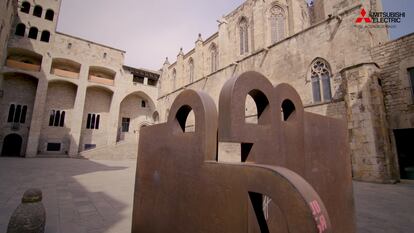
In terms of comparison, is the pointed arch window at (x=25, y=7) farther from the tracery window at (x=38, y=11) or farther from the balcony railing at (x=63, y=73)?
the balcony railing at (x=63, y=73)

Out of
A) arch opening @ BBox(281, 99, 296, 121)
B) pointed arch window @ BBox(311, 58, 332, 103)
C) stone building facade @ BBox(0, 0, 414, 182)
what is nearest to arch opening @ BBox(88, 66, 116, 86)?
stone building facade @ BBox(0, 0, 414, 182)

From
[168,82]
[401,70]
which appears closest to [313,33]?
[401,70]

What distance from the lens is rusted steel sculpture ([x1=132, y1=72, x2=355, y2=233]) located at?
0.98 meters

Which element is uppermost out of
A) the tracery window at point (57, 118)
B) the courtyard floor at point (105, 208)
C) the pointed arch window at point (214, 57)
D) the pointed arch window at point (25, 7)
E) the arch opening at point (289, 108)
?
the pointed arch window at point (25, 7)

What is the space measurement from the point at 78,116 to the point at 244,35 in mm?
20069

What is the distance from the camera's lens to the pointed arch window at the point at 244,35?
64.4 feet

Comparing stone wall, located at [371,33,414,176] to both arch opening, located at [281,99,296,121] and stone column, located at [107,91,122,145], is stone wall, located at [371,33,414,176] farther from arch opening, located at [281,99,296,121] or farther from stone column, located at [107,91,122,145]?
stone column, located at [107,91,122,145]

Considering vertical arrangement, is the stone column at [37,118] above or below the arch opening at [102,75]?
below

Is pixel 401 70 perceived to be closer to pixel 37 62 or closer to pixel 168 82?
pixel 168 82

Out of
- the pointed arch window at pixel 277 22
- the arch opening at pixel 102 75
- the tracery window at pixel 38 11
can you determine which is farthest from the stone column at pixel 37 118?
the pointed arch window at pixel 277 22

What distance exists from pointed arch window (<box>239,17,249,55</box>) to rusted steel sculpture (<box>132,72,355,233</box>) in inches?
739

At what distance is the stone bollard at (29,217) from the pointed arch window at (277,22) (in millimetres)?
19199

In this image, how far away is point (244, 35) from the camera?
20.0 m

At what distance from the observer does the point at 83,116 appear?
881 inches
